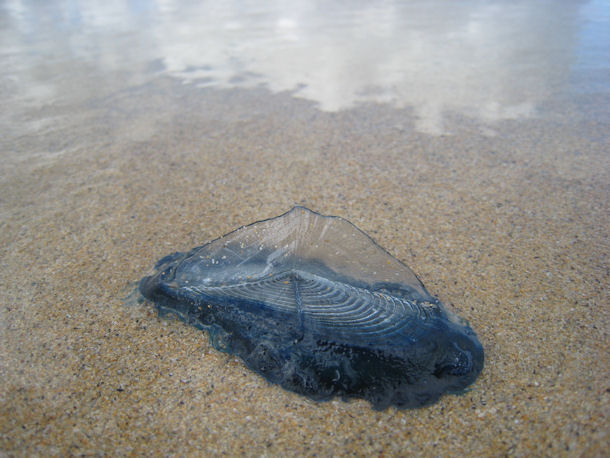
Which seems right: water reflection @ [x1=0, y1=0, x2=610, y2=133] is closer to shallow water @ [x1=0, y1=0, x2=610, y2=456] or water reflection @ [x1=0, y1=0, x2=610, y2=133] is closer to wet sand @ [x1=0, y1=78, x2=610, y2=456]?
shallow water @ [x1=0, y1=0, x2=610, y2=456]

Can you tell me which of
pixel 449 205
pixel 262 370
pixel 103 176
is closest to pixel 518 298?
pixel 449 205

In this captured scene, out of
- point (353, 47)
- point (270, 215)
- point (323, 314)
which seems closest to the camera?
point (323, 314)

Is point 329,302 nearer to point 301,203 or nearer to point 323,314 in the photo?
point 323,314

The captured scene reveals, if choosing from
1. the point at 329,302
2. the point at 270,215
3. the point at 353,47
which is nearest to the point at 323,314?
the point at 329,302

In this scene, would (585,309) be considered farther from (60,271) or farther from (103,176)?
(103,176)

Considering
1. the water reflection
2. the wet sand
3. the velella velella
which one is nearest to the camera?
the wet sand

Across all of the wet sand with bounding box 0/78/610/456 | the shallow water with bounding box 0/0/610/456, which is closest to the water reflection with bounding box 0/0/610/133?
the shallow water with bounding box 0/0/610/456
